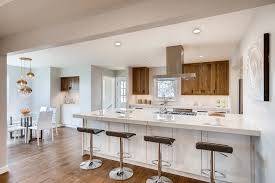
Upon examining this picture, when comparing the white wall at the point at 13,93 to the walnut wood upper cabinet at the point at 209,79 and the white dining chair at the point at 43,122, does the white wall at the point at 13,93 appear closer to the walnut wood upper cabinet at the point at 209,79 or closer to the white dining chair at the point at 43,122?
the white dining chair at the point at 43,122

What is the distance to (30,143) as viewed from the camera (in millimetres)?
4770

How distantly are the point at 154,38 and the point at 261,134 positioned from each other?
2.29 meters

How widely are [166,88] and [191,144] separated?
3.66 metres

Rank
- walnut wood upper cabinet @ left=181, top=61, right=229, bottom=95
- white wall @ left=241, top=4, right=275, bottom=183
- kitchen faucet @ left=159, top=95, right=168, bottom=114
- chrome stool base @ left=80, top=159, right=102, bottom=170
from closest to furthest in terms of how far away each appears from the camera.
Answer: white wall @ left=241, top=4, right=275, bottom=183, chrome stool base @ left=80, top=159, right=102, bottom=170, kitchen faucet @ left=159, top=95, right=168, bottom=114, walnut wood upper cabinet @ left=181, top=61, right=229, bottom=95

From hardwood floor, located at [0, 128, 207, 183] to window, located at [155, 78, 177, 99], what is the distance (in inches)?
140

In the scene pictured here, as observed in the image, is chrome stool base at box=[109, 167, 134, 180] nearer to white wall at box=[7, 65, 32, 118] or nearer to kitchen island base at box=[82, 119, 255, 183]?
kitchen island base at box=[82, 119, 255, 183]

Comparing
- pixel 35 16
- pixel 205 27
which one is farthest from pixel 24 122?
pixel 205 27

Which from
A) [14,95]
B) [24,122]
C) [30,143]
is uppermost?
[14,95]

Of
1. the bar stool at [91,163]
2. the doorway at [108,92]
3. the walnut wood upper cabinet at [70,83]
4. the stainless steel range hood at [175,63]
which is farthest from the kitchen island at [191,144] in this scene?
the doorway at [108,92]

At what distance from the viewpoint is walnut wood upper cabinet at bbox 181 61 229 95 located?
534 centimetres

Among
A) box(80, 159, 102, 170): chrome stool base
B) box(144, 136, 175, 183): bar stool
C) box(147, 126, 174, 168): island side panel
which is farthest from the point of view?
box(80, 159, 102, 170): chrome stool base

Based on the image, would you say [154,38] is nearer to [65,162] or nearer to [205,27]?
[205,27]

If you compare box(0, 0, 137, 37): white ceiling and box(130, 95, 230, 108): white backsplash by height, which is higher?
box(0, 0, 137, 37): white ceiling

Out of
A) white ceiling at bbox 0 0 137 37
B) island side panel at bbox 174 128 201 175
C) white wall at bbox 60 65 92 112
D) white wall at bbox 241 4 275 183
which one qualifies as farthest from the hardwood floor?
white ceiling at bbox 0 0 137 37
